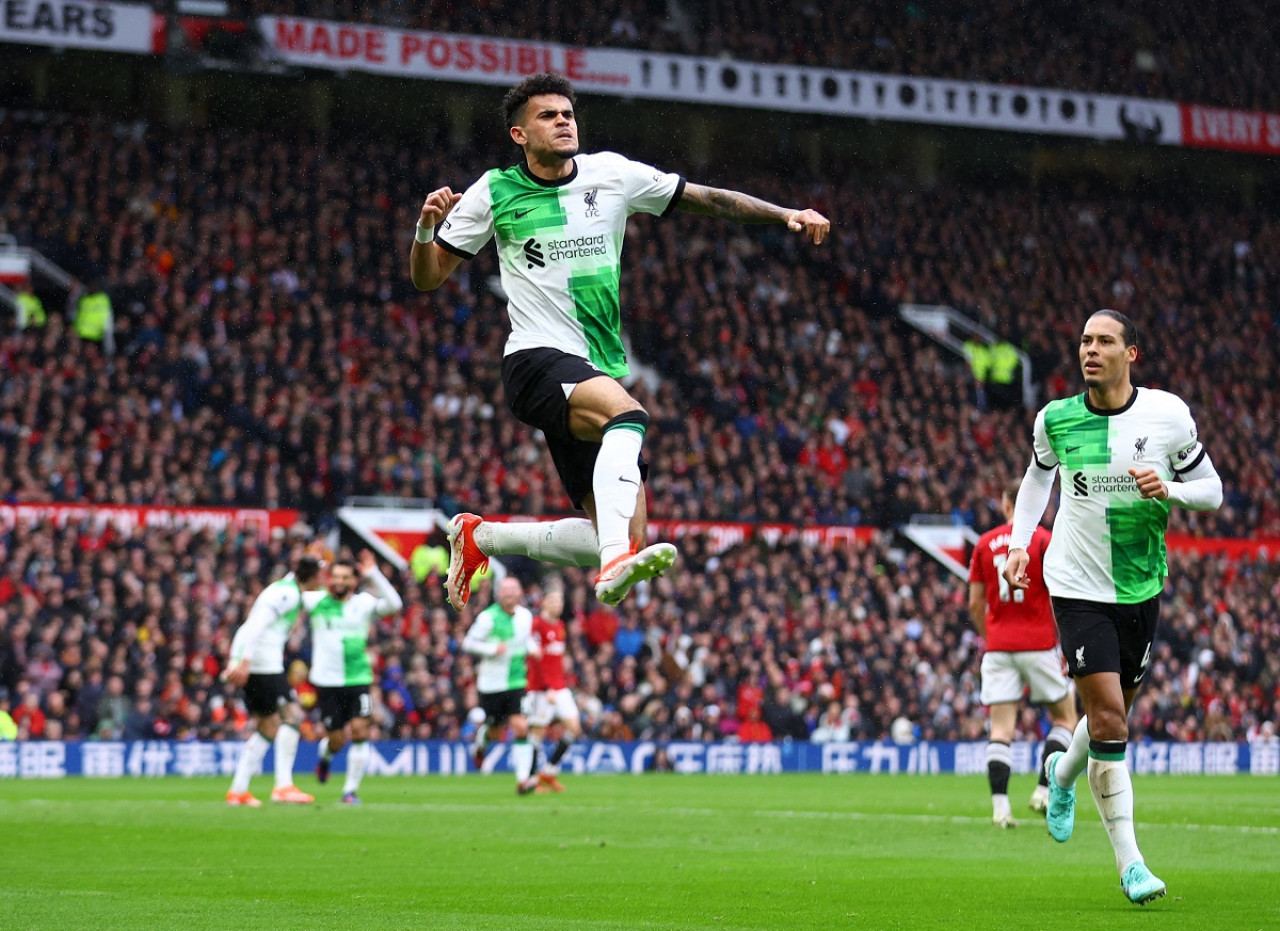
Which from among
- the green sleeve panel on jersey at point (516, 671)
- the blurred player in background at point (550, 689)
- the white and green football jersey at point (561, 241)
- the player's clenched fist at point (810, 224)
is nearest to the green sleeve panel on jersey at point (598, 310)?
the white and green football jersey at point (561, 241)

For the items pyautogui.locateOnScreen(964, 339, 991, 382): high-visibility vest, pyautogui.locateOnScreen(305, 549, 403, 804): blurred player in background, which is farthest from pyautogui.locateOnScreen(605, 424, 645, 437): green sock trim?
pyautogui.locateOnScreen(964, 339, 991, 382): high-visibility vest

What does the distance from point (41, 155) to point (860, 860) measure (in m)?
26.6

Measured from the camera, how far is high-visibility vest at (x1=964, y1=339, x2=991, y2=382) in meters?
40.5

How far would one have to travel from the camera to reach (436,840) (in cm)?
1391

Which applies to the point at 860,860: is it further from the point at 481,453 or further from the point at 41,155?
the point at 41,155

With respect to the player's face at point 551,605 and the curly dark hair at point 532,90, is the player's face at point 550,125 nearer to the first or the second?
the curly dark hair at point 532,90

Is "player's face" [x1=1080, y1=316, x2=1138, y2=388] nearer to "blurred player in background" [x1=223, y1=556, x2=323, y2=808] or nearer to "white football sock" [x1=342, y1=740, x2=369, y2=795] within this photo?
"blurred player in background" [x1=223, y1=556, x2=323, y2=808]

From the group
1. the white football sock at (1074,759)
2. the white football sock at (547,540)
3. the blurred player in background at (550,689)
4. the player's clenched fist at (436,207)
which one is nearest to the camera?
the player's clenched fist at (436,207)

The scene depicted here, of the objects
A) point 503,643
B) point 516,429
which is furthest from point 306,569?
point 516,429

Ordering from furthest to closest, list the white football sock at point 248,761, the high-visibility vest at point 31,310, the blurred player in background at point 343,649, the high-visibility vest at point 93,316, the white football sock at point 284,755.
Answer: the high-visibility vest at point 93,316
the high-visibility vest at point 31,310
the blurred player in background at point 343,649
the white football sock at point 284,755
the white football sock at point 248,761

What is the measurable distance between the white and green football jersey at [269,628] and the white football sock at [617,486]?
10992 mm

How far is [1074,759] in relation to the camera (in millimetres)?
10578

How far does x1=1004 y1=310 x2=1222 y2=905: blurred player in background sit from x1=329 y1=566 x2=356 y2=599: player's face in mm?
10719

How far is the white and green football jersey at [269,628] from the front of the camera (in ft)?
61.8
